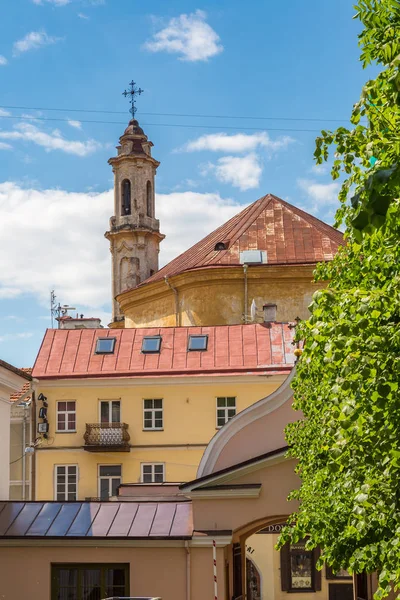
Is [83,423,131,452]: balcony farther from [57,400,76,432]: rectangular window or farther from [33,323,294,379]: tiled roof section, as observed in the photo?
[33,323,294,379]: tiled roof section

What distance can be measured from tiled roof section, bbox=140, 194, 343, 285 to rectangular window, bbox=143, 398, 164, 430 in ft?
37.6

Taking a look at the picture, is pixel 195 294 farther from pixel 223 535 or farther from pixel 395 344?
pixel 395 344

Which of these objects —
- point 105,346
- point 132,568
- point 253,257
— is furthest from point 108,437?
point 132,568

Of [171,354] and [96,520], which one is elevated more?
[171,354]

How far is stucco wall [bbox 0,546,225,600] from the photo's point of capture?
786 inches

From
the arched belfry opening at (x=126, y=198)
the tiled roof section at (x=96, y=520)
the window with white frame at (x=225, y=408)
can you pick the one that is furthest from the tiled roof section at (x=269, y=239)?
the tiled roof section at (x=96, y=520)

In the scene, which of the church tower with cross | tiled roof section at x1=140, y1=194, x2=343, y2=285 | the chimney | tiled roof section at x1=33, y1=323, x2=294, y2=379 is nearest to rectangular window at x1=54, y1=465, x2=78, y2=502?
tiled roof section at x1=33, y1=323, x2=294, y2=379

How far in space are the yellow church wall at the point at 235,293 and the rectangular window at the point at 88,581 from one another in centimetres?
2324

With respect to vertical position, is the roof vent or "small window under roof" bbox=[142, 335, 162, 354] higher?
the roof vent

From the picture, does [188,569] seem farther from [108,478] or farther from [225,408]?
[108,478]

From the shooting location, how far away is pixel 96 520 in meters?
20.9

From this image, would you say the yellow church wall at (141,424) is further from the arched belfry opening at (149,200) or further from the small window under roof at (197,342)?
the arched belfry opening at (149,200)

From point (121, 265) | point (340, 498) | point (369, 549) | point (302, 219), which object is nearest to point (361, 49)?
point (369, 549)

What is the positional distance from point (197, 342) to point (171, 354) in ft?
3.88
